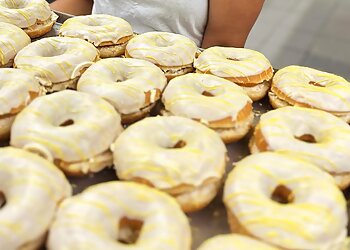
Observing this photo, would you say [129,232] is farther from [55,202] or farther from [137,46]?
[137,46]

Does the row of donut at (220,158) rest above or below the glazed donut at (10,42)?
above

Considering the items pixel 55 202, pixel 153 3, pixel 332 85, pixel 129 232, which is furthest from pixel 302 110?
pixel 153 3

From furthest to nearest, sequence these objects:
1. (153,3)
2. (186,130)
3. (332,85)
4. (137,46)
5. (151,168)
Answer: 1. (153,3)
2. (137,46)
3. (332,85)
4. (186,130)
5. (151,168)

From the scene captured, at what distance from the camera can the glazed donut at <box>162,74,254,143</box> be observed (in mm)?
1592

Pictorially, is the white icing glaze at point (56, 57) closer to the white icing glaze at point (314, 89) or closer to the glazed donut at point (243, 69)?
the glazed donut at point (243, 69)

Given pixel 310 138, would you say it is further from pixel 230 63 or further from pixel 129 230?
pixel 129 230

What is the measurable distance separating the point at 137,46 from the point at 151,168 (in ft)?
2.88

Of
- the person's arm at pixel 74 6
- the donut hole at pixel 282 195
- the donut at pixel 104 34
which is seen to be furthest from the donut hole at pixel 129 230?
the person's arm at pixel 74 6

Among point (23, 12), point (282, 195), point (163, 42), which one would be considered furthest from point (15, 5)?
point (282, 195)

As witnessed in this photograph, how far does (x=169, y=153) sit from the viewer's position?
1.35 metres

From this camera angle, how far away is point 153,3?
312cm

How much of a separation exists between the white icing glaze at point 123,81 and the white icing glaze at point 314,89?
52 cm

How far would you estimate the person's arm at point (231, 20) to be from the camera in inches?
116

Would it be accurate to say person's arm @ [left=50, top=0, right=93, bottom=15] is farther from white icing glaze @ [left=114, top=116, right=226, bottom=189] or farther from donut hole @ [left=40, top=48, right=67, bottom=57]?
white icing glaze @ [left=114, top=116, right=226, bottom=189]
